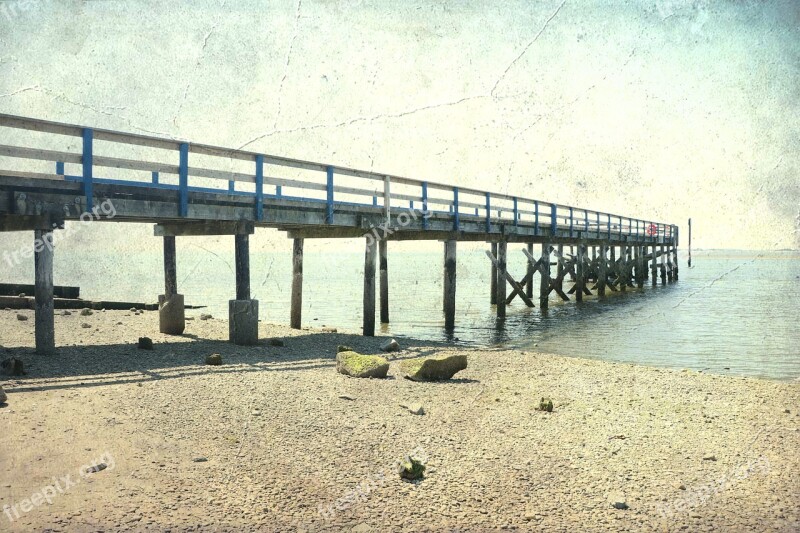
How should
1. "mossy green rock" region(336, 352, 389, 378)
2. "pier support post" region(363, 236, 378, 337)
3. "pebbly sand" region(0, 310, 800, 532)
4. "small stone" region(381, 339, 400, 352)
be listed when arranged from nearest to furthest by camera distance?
"pebbly sand" region(0, 310, 800, 532) < "mossy green rock" region(336, 352, 389, 378) < "small stone" region(381, 339, 400, 352) < "pier support post" region(363, 236, 378, 337)

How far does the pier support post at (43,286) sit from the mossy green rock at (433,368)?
5865 mm

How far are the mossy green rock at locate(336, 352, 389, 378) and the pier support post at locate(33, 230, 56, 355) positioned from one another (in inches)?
189

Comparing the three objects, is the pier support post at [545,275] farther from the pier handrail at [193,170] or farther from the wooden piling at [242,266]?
the wooden piling at [242,266]

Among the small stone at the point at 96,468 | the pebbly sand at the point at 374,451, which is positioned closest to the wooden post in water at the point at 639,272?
the pebbly sand at the point at 374,451

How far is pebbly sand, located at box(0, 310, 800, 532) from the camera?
4.99 meters

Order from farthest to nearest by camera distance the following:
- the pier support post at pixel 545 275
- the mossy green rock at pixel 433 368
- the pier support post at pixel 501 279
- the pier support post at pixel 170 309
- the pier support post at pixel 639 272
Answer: the pier support post at pixel 639 272 → the pier support post at pixel 545 275 → the pier support post at pixel 501 279 → the pier support post at pixel 170 309 → the mossy green rock at pixel 433 368

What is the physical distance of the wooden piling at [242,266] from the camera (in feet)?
42.4

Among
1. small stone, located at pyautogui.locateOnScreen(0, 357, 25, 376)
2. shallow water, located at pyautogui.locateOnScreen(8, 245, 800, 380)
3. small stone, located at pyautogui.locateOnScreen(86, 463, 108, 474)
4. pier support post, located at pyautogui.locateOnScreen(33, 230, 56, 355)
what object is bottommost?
shallow water, located at pyautogui.locateOnScreen(8, 245, 800, 380)

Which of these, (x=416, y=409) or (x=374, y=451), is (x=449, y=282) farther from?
(x=374, y=451)

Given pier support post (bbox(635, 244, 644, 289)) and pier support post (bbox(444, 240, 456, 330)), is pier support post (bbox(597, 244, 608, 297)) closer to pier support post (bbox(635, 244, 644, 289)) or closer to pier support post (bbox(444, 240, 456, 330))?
pier support post (bbox(635, 244, 644, 289))

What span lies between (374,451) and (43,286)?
680 centimetres

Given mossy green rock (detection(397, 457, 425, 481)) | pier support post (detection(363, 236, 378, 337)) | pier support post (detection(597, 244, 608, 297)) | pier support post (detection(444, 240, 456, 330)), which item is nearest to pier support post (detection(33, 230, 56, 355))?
mossy green rock (detection(397, 457, 425, 481))

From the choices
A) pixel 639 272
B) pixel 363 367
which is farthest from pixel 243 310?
pixel 639 272

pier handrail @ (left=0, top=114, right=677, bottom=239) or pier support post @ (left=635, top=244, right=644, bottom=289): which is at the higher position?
pier handrail @ (left=0, top=114, right=677, bottom=239)
